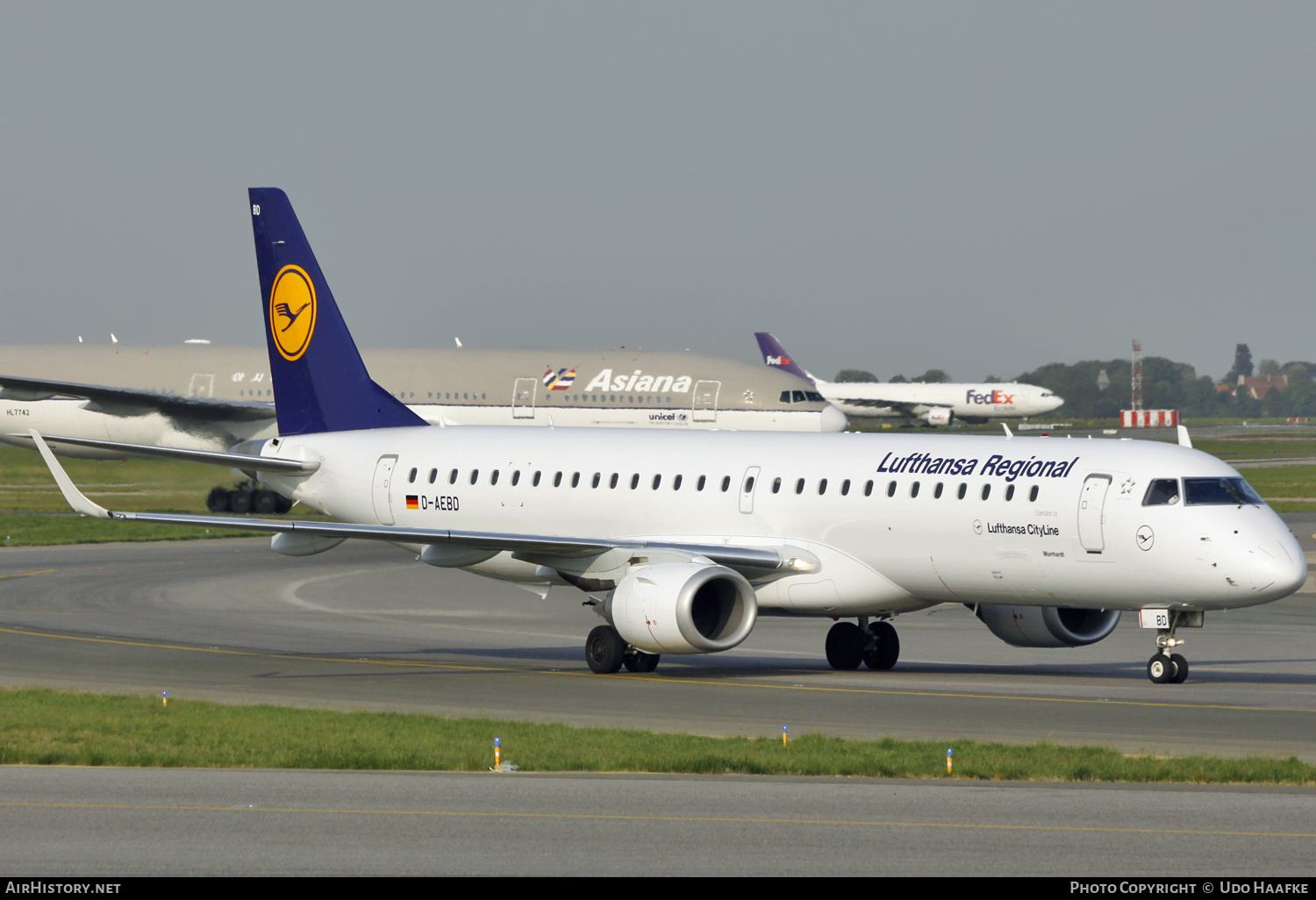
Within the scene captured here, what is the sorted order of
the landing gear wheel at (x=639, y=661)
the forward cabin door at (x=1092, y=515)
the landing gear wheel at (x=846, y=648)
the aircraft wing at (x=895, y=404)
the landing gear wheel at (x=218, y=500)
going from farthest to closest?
the aircraft wing at (x=895, y=404)
the landing gear wheel at (x=218, y=500)
the landing gear wheel at (x=846, y=648)
the landing gear wheel at (x=639, y=661)
the forward cabin door at (x=1092, y=515)

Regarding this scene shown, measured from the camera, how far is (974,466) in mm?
23719

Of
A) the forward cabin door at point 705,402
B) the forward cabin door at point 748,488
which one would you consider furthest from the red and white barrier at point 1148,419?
the forward cabin door at point 748,488

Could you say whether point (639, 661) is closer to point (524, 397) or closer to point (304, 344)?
point (304, 344)

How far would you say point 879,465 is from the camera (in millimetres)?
24516

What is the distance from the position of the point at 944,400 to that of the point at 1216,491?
133 metres

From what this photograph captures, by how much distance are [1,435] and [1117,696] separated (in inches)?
2024

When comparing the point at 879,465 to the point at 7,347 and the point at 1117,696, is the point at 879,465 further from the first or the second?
the point at 7,347

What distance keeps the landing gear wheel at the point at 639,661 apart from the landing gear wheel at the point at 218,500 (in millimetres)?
34137

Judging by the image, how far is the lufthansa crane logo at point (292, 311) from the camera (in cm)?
3123

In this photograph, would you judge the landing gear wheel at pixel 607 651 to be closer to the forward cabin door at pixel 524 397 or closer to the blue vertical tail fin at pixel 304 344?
the blue vertical tail fin at pixel 304 344

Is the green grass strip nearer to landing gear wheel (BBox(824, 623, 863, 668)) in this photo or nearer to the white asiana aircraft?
the white asiana aircraft
